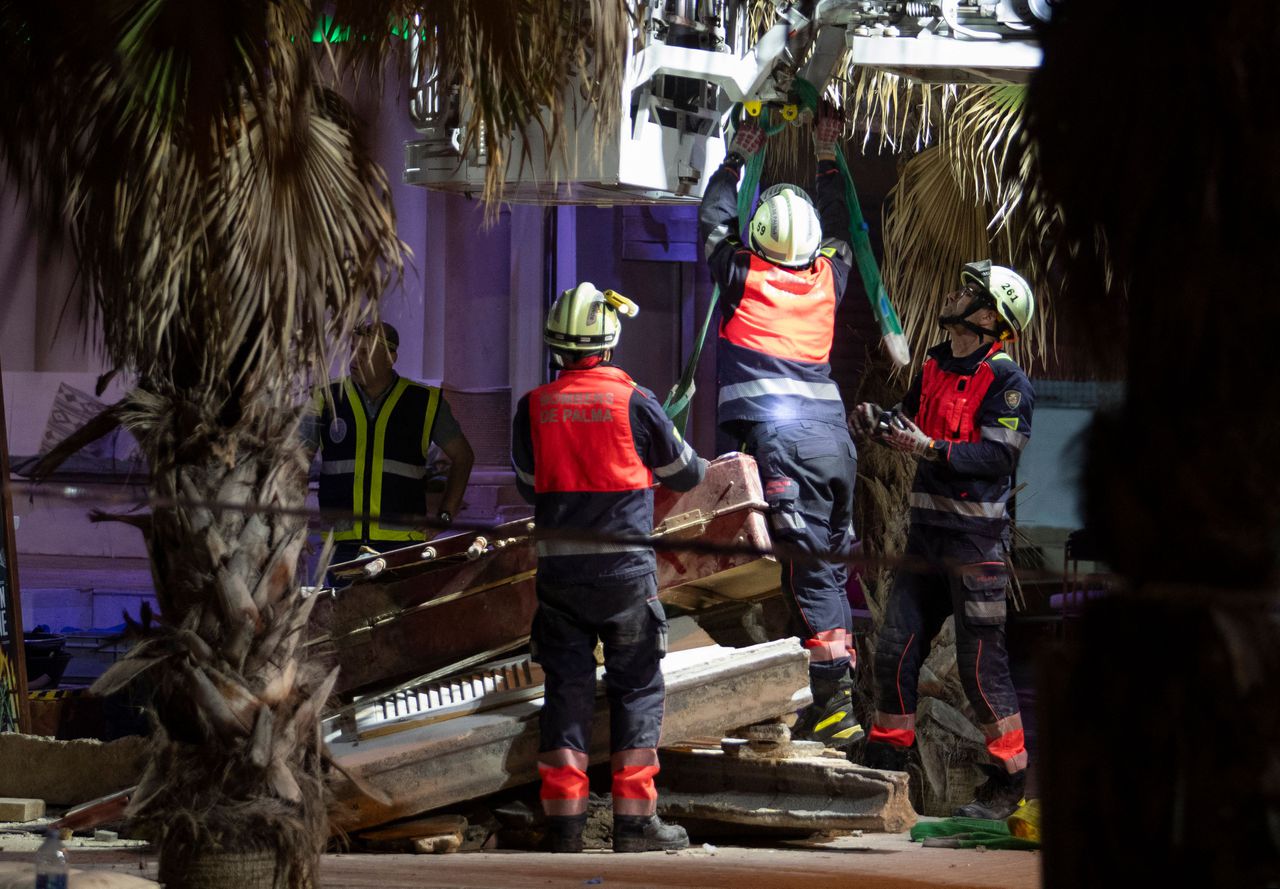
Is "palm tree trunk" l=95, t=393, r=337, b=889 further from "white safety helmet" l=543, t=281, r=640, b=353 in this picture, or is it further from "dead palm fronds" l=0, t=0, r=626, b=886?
"white safety helmet" l=543, t=281, r=640, b=353

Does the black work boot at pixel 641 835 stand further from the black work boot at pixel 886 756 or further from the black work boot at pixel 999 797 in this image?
the black work boot at pixel 999 797

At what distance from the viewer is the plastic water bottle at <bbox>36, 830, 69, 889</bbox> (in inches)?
138

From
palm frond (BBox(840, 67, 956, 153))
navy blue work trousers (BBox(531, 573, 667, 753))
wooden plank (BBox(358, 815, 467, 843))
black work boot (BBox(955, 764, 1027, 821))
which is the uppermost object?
palm frond (BBox(840, 67, 956, 153))

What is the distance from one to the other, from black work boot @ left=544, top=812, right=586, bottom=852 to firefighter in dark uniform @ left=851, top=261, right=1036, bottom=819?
138 centimetres

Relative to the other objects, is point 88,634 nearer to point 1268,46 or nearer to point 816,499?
point 816,499

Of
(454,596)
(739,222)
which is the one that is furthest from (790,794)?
(739,222)

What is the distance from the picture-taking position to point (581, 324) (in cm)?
610

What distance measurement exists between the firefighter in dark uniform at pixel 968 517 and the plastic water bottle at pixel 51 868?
12.2 feet

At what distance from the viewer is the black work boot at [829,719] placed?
7051 mm

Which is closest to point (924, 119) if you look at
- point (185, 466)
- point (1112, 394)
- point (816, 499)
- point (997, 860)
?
point (816, 499)

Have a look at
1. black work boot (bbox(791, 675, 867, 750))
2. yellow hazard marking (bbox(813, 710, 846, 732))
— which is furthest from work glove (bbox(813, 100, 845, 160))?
yellow hazard marking (bbox(813, 710, 846, 732))

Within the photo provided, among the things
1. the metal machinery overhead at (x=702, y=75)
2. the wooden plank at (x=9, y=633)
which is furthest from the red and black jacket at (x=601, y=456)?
the wooden plank at (x=9, y=633)

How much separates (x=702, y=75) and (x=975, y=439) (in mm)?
1922

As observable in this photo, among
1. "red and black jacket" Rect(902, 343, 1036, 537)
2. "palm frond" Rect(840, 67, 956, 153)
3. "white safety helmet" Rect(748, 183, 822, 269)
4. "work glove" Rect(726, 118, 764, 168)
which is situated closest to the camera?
"red and black jacket" Rect(902, 343, 1036, 537)
